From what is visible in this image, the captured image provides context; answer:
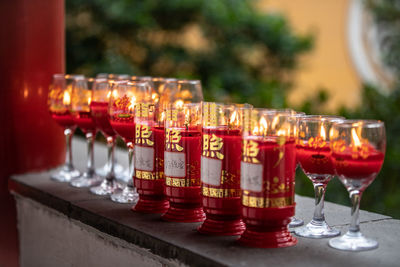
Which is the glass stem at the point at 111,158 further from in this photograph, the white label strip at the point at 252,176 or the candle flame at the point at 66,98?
the white label strip at the point at 252,176

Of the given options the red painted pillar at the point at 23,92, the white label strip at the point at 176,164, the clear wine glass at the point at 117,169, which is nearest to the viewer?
the white label strip at the point at 176,164

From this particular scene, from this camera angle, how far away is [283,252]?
1436 mm

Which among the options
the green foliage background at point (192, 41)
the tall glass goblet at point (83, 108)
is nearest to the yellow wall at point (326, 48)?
the green foliage background at point (192, 41)

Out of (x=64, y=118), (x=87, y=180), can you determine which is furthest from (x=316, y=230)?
(x=64, y=118)

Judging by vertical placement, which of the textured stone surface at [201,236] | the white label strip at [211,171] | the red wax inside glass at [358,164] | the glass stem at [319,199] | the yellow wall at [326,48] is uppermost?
the yellow wall at [326,48]

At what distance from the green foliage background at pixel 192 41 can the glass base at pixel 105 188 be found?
437 cm

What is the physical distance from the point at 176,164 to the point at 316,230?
0.38 m

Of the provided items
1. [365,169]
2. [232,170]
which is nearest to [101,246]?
[232,170]

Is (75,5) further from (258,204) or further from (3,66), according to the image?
(258,204)

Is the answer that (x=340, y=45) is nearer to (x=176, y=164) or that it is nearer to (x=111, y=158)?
(x=111, y=158)

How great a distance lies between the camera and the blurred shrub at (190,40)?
6867mm

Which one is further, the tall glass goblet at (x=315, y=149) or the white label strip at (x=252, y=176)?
the tall glass goblet at (x=315, y=149)

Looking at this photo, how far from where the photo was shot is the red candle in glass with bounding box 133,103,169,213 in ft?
5.62

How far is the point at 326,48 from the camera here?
722 cm
